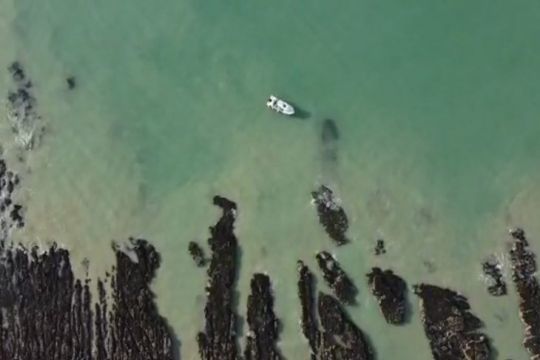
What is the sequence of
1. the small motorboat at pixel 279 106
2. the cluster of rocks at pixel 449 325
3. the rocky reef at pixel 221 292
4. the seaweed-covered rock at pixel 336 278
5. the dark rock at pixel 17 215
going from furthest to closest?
the dark rock at pixel 17 215 < the rocky reef at pixel 221 292 < the small motorboat at pixel 279 106 < the seaweed-covered rock at pixel 336 278 < the cluster of rocks at pixel 449 325

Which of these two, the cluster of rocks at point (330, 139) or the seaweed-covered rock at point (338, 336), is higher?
the cluster of rocks at point (330, 139)

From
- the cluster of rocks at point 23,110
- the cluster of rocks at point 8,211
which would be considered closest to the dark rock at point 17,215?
the cluster of rocks at point 8,211

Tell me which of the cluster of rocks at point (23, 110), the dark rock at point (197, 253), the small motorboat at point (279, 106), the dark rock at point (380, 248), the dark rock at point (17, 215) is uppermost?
the cluster of rocks at point (23, 110)

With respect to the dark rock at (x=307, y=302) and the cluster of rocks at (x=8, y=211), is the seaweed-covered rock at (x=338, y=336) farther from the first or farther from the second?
the cluster of rocks at (x=8, y=211)

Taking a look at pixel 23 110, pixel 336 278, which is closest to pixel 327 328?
pixel 336 278

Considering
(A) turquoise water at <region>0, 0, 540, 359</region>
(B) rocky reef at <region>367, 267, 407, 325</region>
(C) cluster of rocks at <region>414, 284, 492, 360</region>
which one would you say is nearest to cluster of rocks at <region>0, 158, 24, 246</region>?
(A) turquoise water at <region>0, 0, 540, 359</region>

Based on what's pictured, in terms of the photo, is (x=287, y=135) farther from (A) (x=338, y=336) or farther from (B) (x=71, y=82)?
(B) (x=71, y=82)

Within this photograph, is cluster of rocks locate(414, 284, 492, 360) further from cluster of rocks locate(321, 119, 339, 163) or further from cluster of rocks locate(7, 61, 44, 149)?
cluster of rocks locate(7, 61, 44, 149)
